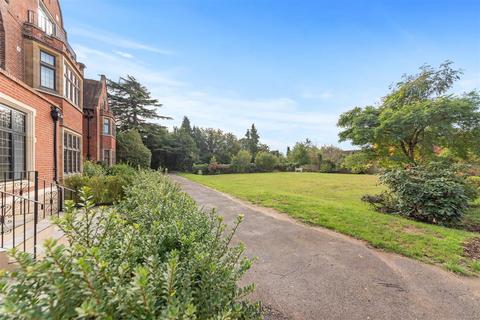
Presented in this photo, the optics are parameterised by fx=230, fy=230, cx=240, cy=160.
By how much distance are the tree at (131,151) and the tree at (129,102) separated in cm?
1160

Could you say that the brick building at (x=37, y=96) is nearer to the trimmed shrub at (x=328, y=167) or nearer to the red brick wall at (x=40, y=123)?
the red brick wall at (x=40, y=123)

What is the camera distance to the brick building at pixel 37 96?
6.57 meters

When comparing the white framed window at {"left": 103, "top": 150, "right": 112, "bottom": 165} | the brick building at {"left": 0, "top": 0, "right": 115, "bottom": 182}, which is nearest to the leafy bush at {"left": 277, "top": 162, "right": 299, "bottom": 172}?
the white framed window at {"left": 103, "top": 150, "right": 112, "bottom": 165}

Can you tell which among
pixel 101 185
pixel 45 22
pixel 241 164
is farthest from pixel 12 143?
pixel 241 164

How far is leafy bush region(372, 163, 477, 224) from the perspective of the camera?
24.6ft

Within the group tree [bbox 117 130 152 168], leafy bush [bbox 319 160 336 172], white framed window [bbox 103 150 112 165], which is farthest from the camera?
leafy bush [bbox 319 160 336 172]

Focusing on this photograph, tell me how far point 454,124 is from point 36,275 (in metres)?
12.7

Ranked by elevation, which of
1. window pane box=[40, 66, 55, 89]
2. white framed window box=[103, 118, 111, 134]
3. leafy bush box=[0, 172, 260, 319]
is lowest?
leafy bush box=[0, 172, 260, 319]

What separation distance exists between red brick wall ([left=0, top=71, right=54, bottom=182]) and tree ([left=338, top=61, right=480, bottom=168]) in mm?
12405

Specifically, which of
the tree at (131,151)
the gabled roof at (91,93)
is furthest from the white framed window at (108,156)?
the tree at (131,151)

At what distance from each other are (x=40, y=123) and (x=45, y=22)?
743 cm

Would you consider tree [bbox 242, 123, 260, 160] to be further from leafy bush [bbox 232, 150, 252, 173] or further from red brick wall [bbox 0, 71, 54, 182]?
red brick wall [bbox 0, 71, 54, 182]

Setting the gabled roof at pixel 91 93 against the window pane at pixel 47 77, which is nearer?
the window pane at pixel 47 77

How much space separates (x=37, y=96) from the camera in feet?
25.4
